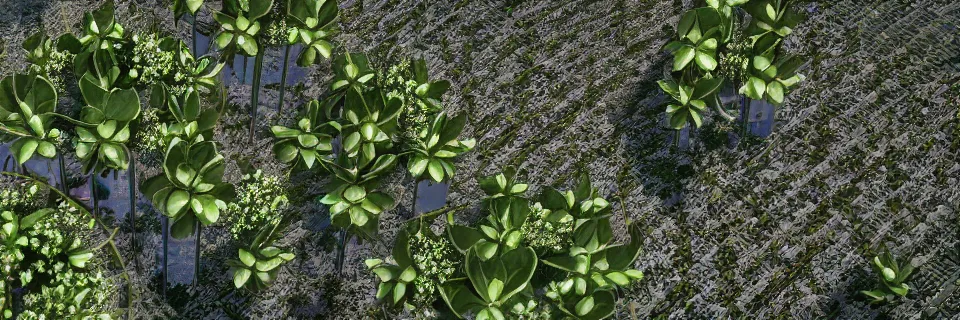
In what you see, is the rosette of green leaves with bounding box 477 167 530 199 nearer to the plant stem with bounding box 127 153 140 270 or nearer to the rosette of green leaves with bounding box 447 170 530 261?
the rosette of green leaves with bounding box 447 170 530 261

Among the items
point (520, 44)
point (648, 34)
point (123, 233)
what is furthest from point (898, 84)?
point (123, 233)

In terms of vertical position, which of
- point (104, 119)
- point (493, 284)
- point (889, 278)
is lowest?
point (889, 278)

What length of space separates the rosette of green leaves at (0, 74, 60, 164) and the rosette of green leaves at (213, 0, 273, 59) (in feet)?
0.79

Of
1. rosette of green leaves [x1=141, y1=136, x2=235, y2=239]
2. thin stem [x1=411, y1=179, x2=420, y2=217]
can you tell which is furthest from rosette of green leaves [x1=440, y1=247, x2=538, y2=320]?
rosette of green leaves [x1=141, y1=136, x2=235, y2=239]

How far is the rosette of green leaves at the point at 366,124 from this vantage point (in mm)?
1393

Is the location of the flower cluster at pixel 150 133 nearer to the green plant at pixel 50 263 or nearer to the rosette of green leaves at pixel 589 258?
the green plant at pixel 50 263

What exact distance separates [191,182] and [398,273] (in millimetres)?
311

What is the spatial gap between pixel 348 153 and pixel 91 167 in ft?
1.17

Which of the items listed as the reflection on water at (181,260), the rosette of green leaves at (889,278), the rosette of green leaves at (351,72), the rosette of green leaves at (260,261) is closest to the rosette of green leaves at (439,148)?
the rosette of green leaves at (351,72)

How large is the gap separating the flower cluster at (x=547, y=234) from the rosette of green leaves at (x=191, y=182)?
0.43 metres

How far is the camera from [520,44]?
1.49 m

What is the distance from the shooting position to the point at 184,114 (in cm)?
139

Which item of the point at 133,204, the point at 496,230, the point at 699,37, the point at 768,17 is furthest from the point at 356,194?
the point at 768,17

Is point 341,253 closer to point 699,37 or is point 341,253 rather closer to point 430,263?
point 430,263
